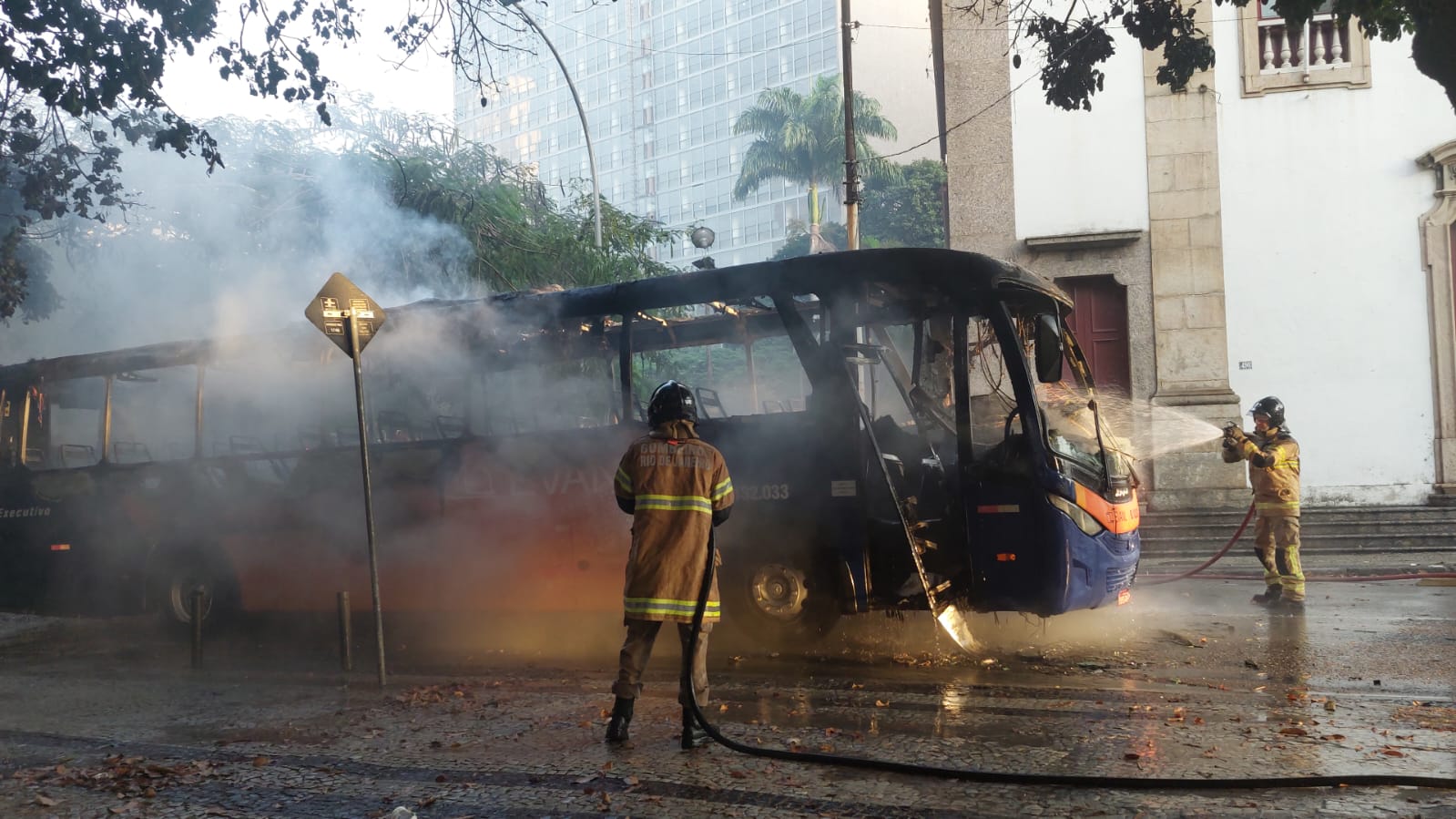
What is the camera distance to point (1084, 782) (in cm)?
443

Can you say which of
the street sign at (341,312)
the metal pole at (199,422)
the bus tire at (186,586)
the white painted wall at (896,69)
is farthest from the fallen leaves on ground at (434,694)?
the white painted wall at (896,69)

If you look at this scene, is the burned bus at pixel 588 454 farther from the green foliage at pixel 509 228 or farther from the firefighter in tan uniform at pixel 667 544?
the green foliage at pixel 509 228

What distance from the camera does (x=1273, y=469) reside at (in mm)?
10211

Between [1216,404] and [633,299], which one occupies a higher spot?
[633,299]

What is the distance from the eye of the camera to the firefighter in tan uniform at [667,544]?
5.40 m

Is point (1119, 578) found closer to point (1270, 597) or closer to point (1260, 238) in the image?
point (1270, 597)

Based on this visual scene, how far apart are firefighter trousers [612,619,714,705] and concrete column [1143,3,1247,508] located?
12646mm

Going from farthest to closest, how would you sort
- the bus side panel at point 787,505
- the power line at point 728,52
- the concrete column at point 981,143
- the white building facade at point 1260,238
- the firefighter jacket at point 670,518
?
the power line at point 728,52
the concrete column at point 981,143
the white building facade at point 1260,238
the bus side panel at point 787,505
the firefighter jacket at point 670,518

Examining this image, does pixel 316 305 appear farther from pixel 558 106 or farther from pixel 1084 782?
pixel 558 106

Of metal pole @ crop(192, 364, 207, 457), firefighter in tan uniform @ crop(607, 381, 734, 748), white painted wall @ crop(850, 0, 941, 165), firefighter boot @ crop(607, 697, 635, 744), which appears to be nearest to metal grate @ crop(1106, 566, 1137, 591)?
firefighter in tan uniform @ crop(607, 381, 734, 748)

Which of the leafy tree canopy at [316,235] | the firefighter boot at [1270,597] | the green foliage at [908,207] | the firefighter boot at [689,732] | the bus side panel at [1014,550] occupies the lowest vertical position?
the firefighter boot at [1270,597]

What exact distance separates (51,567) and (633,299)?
747 cm

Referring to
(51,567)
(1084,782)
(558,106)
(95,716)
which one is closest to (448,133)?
(51,567)

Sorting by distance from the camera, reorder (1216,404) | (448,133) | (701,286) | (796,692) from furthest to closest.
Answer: (448,133) → (1216,404) → (701,286) → (796,692)
